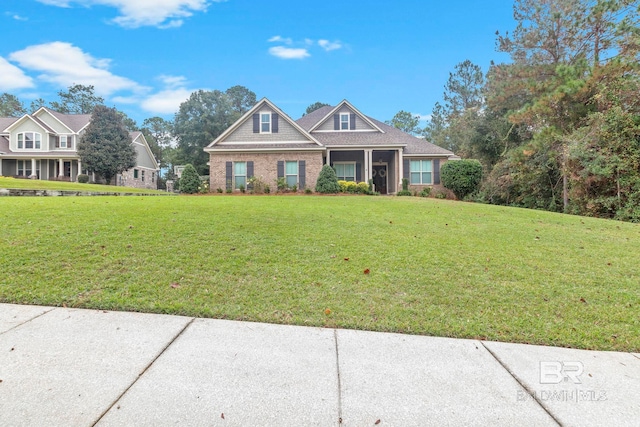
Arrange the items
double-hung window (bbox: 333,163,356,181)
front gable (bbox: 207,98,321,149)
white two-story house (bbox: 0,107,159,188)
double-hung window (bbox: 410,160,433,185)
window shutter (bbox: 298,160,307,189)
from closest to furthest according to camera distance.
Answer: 1. window shutter (bbox: 298,160,307,189)
2. front gable (bbox: 207,98,321,149)
3. double-hung window (bbox: 410,160,433,185)
4. double-hung window (bbox: 333,163,356,181)
5. white two-story house (bbox: 0,107,159,188)

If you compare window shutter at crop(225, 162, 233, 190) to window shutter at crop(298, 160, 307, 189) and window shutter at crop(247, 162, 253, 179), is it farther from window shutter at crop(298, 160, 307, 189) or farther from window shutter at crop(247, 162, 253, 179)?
window shutter at crop(298, 160, 307, 189)

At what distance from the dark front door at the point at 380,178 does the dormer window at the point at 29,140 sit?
30298 mm

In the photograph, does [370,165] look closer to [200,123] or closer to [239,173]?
[239,173]

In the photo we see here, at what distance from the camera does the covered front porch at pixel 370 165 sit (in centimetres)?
1958

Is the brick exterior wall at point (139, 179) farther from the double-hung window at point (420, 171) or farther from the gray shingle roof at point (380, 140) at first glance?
the double-hung window at point (420, 171)

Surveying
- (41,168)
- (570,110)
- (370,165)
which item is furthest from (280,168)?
(41,168)

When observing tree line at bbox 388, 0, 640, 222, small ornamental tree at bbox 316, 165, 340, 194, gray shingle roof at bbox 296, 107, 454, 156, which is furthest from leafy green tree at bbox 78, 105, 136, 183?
tree line at bbox 388, 0, 640, 222

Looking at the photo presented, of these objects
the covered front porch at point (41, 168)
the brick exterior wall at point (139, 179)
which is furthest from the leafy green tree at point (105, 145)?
the covered front porch at point (41, 168)

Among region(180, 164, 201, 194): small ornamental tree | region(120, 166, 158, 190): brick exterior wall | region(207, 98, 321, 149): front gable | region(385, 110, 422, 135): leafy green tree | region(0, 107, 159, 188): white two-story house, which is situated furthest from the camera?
region(385, 110, 422, 135): leafy green tree

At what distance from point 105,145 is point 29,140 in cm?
836

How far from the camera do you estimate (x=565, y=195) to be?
1521 centimetres

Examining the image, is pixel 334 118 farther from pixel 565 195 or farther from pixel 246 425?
pixel 246 425

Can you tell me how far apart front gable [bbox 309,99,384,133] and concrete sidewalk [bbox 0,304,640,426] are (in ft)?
63.3

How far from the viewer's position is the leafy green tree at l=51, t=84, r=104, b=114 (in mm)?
45031
